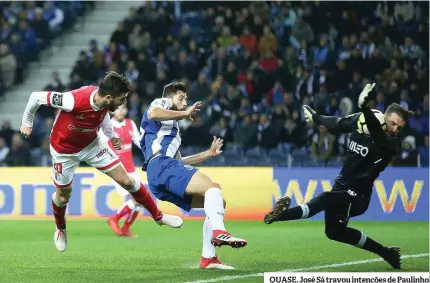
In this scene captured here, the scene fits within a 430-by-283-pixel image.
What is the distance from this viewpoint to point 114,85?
960cm

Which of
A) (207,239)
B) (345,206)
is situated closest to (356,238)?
(345,206)

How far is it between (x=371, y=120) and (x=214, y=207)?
168 cm

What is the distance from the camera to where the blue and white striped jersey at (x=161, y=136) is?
31.8ft

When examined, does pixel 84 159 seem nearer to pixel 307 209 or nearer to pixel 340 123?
pixel 307 209

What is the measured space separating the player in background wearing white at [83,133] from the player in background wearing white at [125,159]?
11.5ft

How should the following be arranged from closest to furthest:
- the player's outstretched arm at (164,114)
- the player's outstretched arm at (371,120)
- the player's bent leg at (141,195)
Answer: the player's outstretched arm at (371,120)
the player's outstretched arm at (164,114)
the player's bent leg at (141,195)

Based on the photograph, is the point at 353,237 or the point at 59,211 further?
the point at 59,211

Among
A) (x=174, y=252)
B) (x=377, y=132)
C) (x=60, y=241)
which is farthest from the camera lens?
(x=174, y=252)

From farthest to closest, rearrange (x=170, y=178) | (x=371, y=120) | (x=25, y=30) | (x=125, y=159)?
(x=25, y=30), (x=125, y=159), (x=170, y=178), (x=371, y=120)

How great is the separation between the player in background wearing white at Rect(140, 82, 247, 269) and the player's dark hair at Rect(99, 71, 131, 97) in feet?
1.07

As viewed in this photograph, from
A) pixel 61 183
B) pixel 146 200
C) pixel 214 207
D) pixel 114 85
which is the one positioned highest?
pixel 114 85

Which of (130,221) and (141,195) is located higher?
(141,195)

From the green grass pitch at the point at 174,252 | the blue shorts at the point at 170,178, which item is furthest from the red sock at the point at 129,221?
the blue shorts at the point at 170,178

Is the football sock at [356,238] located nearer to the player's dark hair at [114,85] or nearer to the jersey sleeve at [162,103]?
the jersey sleeve at [162,103]
